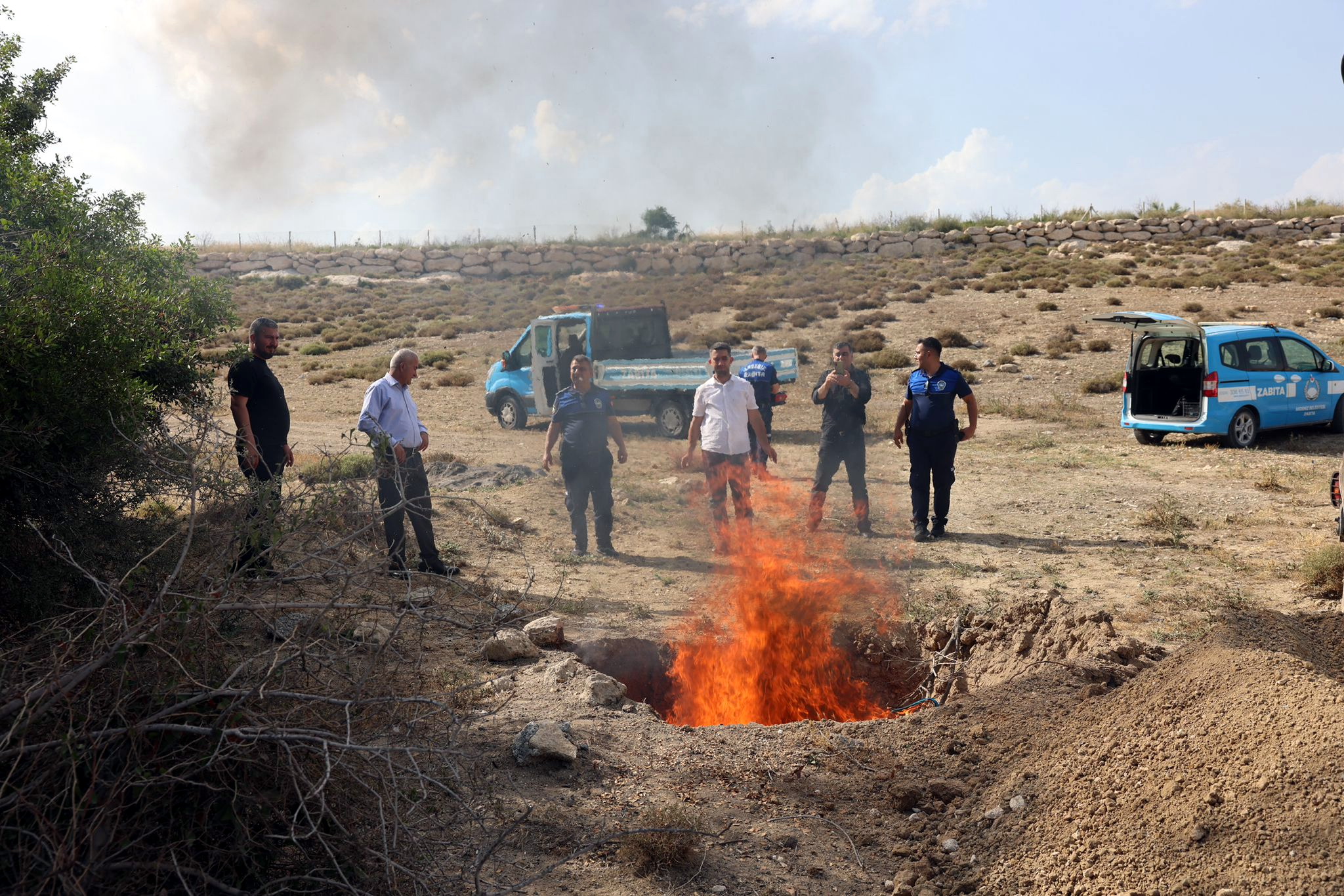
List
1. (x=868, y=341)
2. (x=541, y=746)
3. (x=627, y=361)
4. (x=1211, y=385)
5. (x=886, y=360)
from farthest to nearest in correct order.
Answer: (x=868, y=341)
(x=886, y=360)
(x=627, y=361)
(x=1211, y=385)
(x=541, y=746)

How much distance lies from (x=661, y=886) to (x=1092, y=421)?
13.9 meters

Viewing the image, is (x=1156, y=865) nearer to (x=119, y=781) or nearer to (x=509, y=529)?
(x=119, y=781)

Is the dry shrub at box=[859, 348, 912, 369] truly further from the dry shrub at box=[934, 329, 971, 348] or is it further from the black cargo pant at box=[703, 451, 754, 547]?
the black cargo pant at box=[703, 451, 754, 547]

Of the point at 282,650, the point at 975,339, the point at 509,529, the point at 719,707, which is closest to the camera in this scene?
the point at 282,650

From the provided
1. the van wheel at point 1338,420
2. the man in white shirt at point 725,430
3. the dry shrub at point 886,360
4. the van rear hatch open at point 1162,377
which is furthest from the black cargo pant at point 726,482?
the dry shrub at point 886,360

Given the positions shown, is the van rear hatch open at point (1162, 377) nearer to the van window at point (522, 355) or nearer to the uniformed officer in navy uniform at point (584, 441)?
the uniformed officer in navy uniform at point (584, 441)

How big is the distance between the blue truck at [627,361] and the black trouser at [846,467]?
465cm

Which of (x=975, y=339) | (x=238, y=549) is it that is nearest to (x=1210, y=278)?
(x=975, y=339)

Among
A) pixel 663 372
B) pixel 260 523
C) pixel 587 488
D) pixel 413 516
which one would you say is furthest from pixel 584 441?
pixel 663 372

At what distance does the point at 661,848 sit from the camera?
3721 millimetres

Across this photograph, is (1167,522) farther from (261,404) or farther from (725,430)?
(261,404)

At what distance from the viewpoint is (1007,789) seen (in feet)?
13.9

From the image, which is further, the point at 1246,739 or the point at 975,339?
the point at 975,339

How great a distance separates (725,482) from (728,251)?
141 feet
